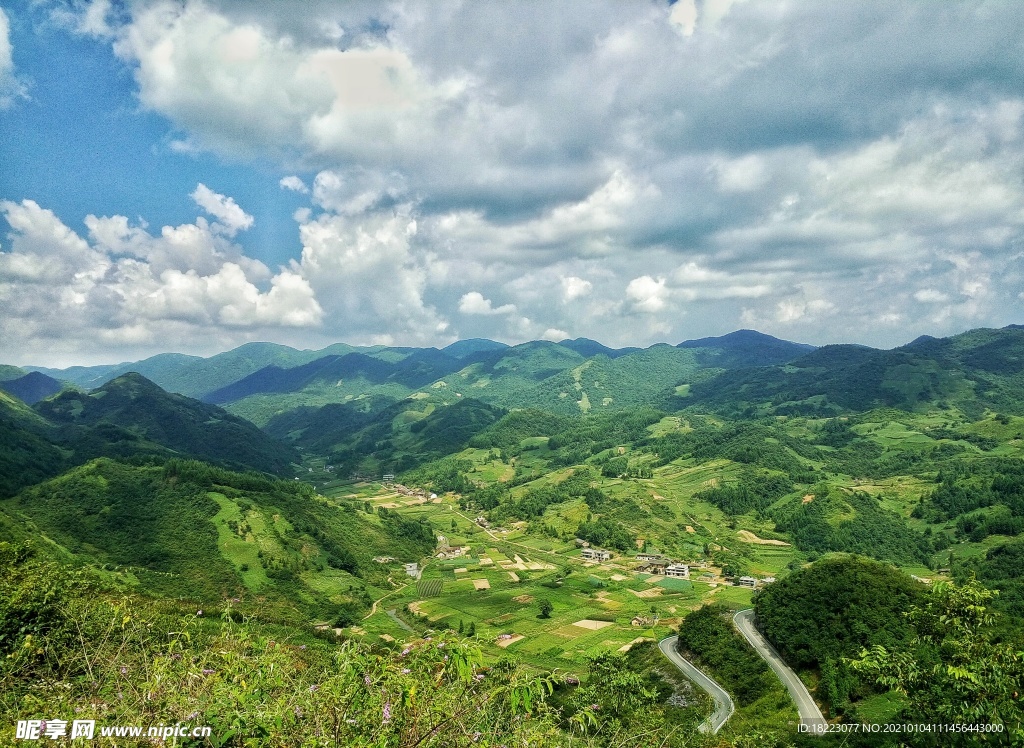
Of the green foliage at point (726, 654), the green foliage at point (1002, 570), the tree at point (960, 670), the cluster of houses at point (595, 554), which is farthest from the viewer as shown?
the cluster of houses at point (595, 554)

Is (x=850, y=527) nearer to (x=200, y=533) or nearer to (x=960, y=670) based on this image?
(x=960, y=670)

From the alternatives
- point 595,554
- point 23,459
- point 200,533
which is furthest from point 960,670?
point 23,459

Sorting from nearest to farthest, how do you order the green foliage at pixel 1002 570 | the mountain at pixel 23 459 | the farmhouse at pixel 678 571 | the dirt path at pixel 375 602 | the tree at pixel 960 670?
the tree at pixel 960 670 < the green foliage at pixel 1002 570 < the dirt path at pixel 375 602 < the mountain at pixel 23 459 < the farmhouse at pixel 678 571

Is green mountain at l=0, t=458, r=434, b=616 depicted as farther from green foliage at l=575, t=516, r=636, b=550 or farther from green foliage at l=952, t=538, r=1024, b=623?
green foliage at l=952, t=538, r=1024, b=623

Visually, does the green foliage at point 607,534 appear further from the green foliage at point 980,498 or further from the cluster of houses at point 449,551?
the green foliage at point 980,498

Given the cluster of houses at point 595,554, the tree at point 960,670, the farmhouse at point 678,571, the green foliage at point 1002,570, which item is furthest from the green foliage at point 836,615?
the cluster of houses at point 595,554

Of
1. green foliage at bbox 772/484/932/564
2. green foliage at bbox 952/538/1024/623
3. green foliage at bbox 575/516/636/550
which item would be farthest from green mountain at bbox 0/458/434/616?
green foliage at bbox 772/484/932/564
